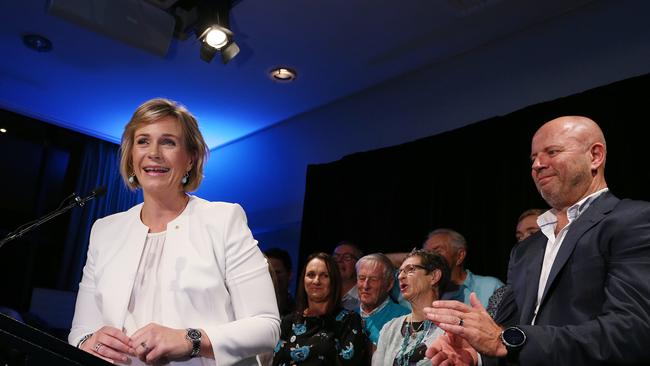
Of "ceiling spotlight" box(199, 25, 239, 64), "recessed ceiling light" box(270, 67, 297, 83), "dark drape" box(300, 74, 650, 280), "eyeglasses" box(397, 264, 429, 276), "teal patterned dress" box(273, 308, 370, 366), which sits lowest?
"teal patterned dress" box(273, 308, 370, 366)

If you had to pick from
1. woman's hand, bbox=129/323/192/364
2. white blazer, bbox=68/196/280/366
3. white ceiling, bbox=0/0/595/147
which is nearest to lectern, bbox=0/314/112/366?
woman's hand, bbox=129/323/192/364

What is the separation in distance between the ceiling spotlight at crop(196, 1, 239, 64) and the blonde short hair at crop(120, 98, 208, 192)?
2.69 m

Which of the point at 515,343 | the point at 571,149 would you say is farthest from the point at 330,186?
the point at 515,343

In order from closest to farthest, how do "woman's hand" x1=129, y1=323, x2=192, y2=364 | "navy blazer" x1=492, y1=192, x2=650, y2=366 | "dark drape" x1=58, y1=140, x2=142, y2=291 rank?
"woman's hand" x1=129, y1=323, x2=192, y2=364
"navy blazer" x1=492, y1=192, x2=650, y2=366
"dark drape" x1=58, y1=140, x2=142, y2=291

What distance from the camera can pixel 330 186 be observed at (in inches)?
230

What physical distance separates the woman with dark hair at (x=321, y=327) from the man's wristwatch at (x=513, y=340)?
7.29 feet

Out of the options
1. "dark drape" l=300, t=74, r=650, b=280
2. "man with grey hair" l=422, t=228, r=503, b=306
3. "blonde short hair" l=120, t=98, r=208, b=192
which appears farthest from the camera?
"man with grey hair" l=422, t=228, r=503, b=306

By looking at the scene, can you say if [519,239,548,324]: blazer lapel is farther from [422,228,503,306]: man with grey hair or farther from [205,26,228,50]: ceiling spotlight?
[205,26,228,50]: ceiling spotlight

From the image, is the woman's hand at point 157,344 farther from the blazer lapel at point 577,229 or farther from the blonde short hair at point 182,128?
the blazer lapel at point 577,229

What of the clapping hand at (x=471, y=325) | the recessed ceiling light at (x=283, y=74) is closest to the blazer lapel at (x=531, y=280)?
the clapping hand at (x=471, y=325)

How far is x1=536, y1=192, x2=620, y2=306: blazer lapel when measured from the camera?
1.88 meters

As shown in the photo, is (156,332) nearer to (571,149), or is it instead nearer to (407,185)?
(571,149)

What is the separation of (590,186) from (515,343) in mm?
755

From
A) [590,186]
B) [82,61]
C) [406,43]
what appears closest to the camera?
[590,186]
